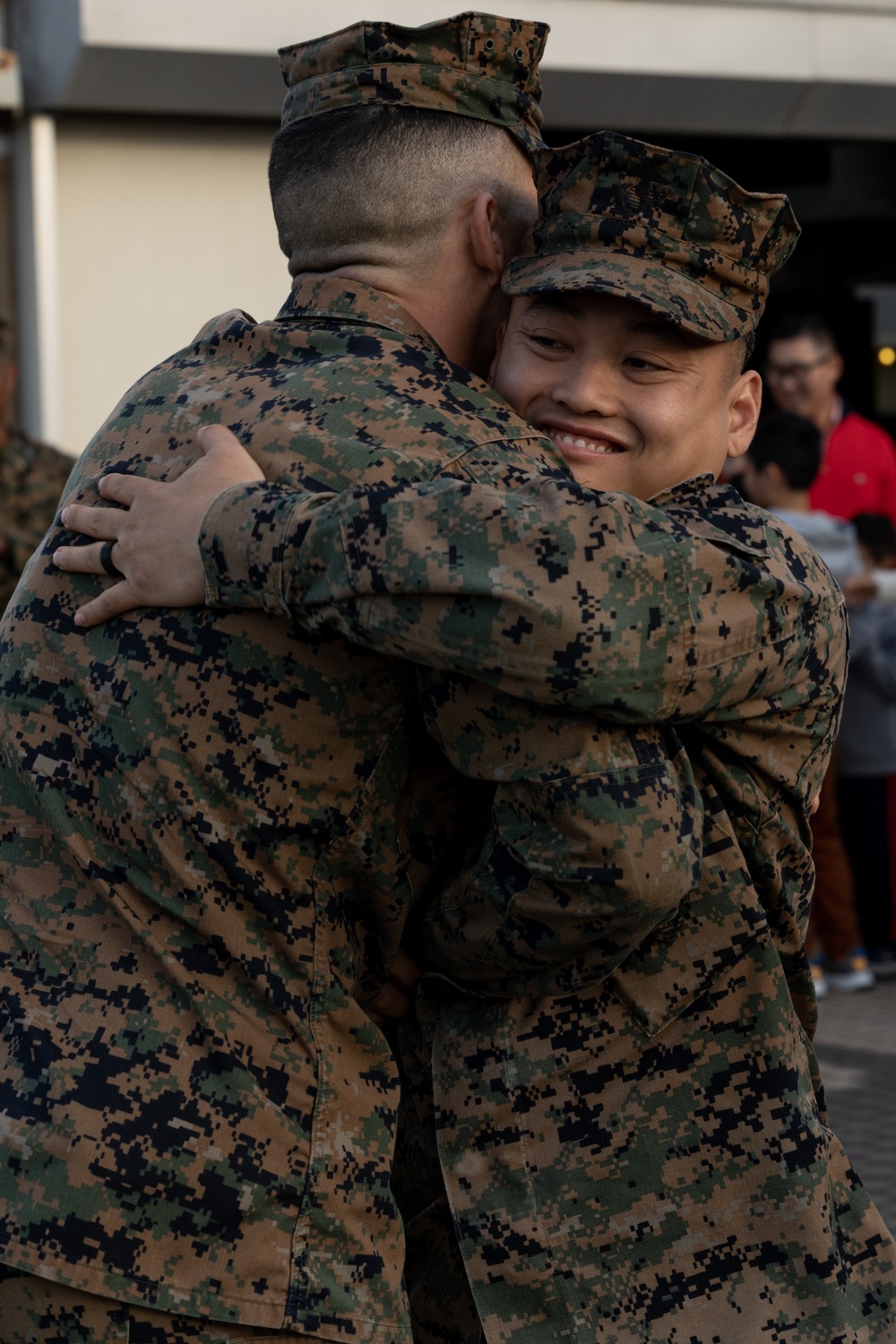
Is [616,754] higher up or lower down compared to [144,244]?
lower down

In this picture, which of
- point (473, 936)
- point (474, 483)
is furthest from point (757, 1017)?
point (474, 483)

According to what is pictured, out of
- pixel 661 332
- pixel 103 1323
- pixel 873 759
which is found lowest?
pixel 873 759

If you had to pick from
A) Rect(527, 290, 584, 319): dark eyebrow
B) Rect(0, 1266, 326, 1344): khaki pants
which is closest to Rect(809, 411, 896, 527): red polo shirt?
Rect(527, 290, 584, 319): dark eyebrow

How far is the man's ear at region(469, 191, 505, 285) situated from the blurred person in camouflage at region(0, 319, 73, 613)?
3770mm

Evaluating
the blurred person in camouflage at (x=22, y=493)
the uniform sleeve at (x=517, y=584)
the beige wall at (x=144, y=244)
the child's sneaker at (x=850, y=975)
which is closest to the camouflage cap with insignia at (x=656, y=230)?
the uniform sleeve at (x=517, y=584)

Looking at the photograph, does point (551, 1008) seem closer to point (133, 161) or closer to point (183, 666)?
point (183, 666)

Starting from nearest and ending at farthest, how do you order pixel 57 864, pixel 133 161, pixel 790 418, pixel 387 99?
pixel 57 864 < pixel 387 99 < pixel 790 418 < pixel 133 161

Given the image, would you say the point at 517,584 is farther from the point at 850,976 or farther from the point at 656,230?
the point at 850,976

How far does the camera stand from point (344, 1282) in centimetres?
187

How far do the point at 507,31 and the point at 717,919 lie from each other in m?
1.20

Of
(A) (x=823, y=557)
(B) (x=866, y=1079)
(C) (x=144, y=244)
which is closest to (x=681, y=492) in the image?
(B) (x=866, y=1079)

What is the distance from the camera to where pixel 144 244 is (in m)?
7.96

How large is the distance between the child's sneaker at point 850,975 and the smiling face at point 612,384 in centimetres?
527

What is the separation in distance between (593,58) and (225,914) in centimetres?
714
